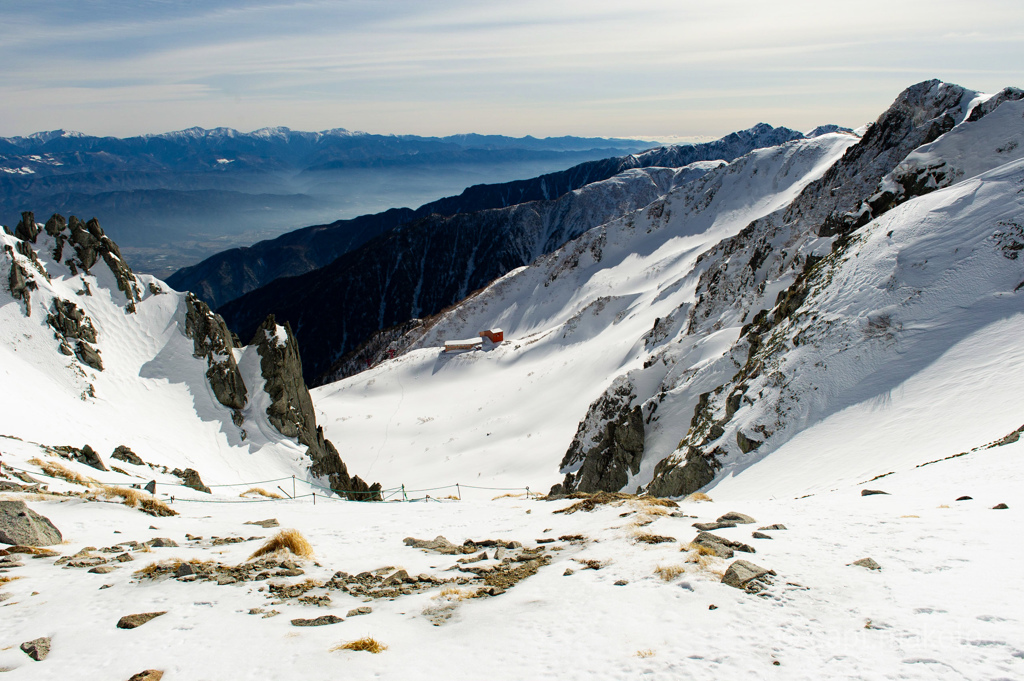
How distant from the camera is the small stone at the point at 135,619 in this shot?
837 cm

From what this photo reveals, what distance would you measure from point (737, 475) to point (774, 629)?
583 inches

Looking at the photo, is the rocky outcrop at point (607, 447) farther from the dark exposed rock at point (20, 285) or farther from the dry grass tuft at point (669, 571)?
the dark exposed rock at point (20, 285)

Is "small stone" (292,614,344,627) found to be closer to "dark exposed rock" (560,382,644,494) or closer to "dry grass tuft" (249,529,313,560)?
"dry grass tuft" (249,529,313,560)

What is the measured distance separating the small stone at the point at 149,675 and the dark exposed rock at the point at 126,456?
80.6 feet

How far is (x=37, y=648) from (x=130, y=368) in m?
40.3

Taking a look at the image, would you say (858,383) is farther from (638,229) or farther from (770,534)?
(638,229)

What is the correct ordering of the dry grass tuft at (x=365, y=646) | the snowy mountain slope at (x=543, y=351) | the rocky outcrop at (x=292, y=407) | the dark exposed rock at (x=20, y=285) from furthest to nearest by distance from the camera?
the snowy mountain slope at (x=543, y=351) < the rocky outcrop at (x=292, y=407) < the dark exposed rock at (x=20, y=285) < the dry grass tuft at (x=365, y=646)

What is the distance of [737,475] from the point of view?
20828mm

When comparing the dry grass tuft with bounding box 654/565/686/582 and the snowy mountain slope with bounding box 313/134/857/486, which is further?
the snowy mountain slope with bounding box 313/134/857/486

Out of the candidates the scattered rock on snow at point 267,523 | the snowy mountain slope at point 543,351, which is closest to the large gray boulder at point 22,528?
the scattered rock on snow at point 267,523

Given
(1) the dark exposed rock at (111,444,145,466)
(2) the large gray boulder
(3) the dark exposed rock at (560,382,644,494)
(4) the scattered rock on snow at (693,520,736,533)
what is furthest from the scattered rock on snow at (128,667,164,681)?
(1) the dark exposed rock at (111,444,145,466)

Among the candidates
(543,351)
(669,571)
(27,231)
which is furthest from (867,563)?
(543,351)

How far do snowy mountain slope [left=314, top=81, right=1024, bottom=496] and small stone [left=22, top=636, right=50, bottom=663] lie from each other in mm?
17304

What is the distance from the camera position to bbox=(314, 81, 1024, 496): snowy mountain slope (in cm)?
1944
